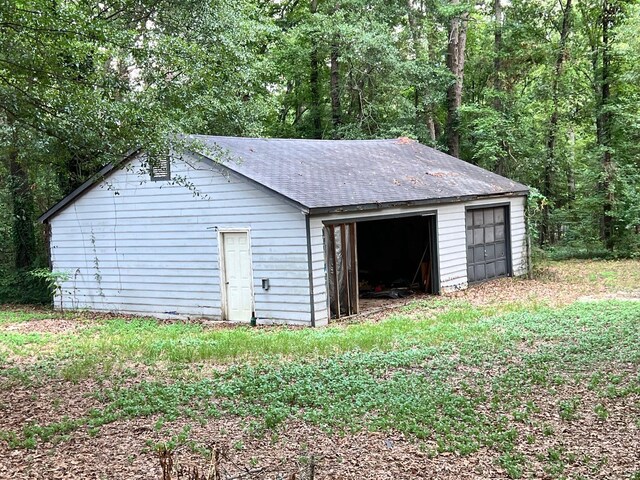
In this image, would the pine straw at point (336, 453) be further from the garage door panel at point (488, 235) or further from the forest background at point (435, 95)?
the garage door panel at point (488, 235)

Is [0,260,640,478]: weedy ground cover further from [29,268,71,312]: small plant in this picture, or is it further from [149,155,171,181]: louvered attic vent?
[29,268,71,312]: small plant

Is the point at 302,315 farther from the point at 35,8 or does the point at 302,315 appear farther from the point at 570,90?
the point at 570,90

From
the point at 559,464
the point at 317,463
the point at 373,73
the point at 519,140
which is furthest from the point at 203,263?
the point at 519,140

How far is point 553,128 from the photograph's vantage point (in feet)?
79.2

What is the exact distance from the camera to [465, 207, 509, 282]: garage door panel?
16.2 m

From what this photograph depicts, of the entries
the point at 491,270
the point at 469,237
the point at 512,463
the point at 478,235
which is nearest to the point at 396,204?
the point at 469,237

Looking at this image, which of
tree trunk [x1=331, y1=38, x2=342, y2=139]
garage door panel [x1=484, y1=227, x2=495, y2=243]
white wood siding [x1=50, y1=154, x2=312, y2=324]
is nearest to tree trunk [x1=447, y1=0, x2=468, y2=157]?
tree trunk [x1=331, y1=38, x2=342, y2=139]

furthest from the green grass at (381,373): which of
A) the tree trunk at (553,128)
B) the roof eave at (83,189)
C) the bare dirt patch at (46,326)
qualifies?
the tree trunk at (553,128)

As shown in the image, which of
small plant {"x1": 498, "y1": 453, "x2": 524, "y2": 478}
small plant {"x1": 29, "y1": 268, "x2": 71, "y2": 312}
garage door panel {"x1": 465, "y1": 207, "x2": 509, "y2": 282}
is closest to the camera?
small plant {"x1": 498, "y1": 453, "x2": 524, "y2": 478}

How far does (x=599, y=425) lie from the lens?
223 inches

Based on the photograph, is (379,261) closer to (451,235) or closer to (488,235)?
(488,235)

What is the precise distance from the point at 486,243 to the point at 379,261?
11.2 feet

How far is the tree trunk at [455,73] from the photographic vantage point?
77.3 feet

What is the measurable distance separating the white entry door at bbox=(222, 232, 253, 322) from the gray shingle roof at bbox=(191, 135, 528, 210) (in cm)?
149
